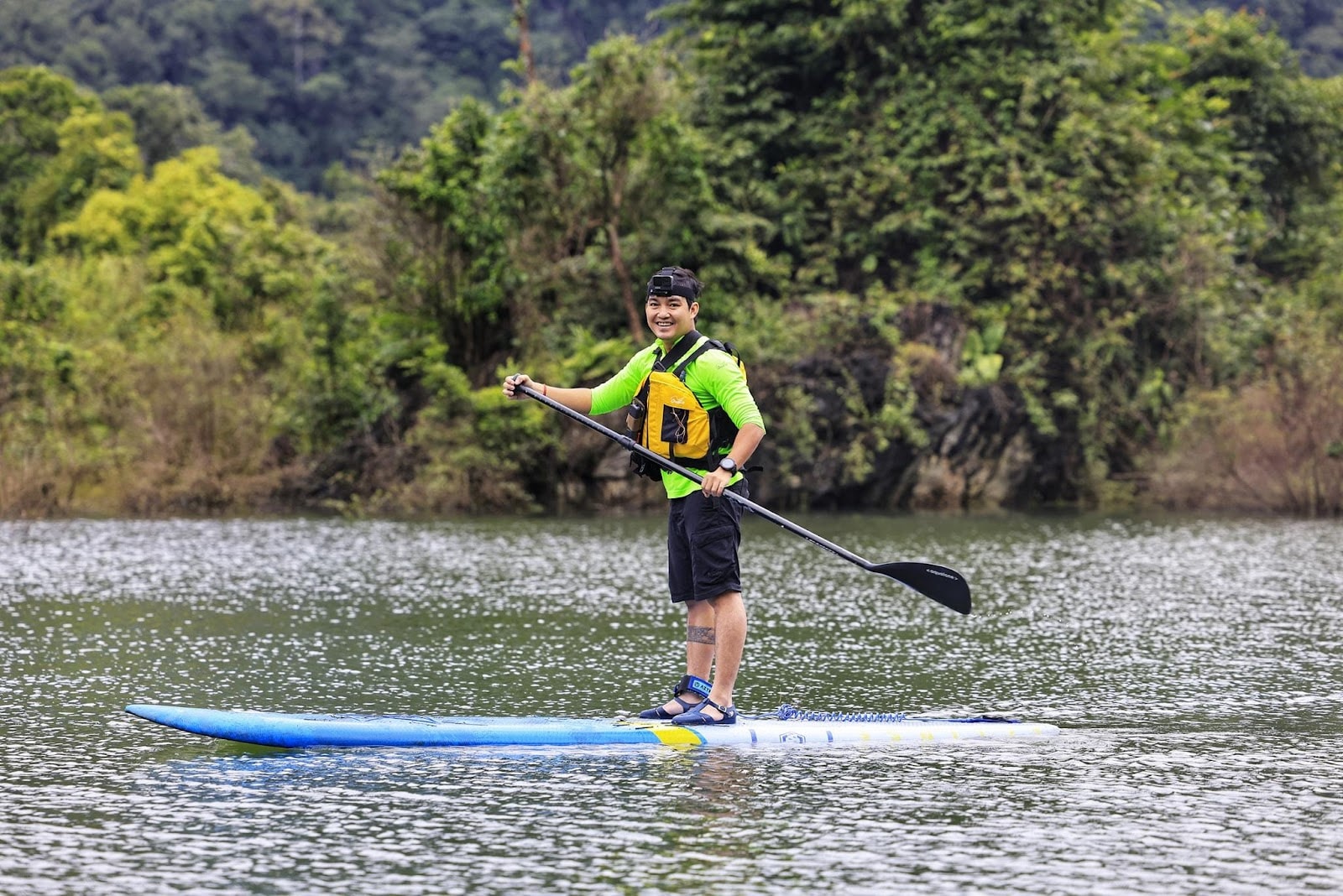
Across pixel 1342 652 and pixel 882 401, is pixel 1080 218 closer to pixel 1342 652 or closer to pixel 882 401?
pixel 882 401

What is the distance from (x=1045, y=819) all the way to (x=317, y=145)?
71748mm

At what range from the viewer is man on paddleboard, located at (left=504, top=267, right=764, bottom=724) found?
761 cm

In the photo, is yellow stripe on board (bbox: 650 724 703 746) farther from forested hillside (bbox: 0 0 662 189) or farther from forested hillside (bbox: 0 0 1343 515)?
forested hillside (bbox: 0 0 662 189)

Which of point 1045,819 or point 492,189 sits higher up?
point 492,189

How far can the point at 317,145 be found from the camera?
74312 millimetres

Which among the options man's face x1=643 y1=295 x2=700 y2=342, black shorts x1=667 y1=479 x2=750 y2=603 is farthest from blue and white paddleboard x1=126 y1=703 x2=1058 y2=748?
man's face x1=643 y1=295 x2=700 y2=342

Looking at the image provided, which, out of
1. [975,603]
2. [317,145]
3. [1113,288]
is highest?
[317,145]

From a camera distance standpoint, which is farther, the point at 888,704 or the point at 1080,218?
the point at 1080,218

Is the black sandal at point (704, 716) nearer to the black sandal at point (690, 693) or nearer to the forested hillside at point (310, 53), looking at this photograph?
the black sandal at point (690, 693)

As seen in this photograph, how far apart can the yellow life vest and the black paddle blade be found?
125 cm

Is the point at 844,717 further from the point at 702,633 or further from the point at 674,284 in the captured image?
the point at 674,284

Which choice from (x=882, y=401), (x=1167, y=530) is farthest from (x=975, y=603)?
(x=882, y=401)

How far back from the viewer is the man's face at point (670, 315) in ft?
25.3

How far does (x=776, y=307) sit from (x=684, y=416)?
2056 centimetres
